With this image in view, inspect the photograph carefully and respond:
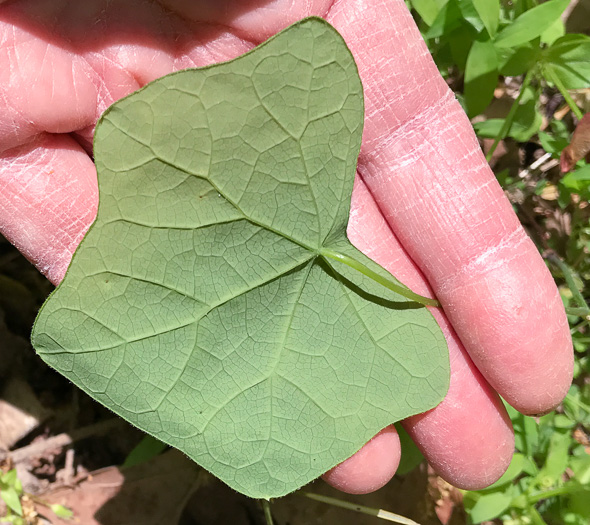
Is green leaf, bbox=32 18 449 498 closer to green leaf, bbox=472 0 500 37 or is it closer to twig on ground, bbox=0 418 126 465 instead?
green leaf, bbox=472 0 500 37

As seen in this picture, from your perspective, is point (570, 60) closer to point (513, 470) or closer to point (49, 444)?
point (513, 470)

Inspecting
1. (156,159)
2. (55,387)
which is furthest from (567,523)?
(55,387)

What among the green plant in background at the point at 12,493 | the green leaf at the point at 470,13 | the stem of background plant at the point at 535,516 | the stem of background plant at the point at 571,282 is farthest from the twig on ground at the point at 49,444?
the green leaf at the point at 470,13

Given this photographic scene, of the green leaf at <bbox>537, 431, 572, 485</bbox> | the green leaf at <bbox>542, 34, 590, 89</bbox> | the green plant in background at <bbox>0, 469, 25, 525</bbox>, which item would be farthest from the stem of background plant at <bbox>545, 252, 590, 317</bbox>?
the green plant in background at <bbox>0, 469, 25, 525</bbox>

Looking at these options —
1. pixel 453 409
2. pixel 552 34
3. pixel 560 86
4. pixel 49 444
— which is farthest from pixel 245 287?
pixel 49 444

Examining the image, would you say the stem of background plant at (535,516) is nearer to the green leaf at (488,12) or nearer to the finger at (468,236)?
the finger at (468,236)

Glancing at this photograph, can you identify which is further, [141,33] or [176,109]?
[141,33]

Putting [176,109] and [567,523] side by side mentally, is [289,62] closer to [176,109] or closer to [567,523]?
[176,109]
